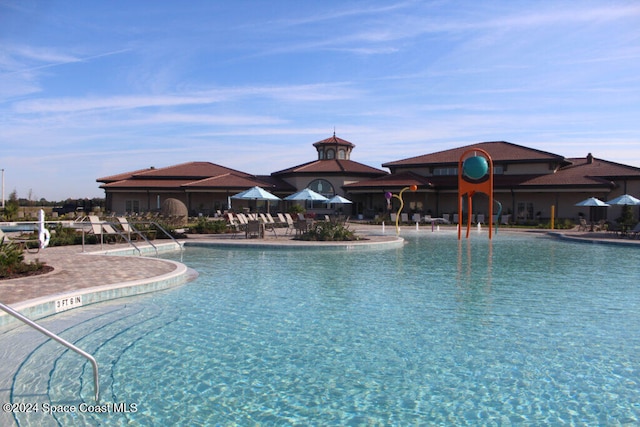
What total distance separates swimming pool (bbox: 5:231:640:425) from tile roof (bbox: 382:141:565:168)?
25641mm

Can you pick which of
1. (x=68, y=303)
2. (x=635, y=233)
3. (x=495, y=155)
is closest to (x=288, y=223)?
(x=635, y=233)

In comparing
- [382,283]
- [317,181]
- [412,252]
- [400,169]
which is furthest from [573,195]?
[382,283]

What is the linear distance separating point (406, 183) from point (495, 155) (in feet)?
23.2

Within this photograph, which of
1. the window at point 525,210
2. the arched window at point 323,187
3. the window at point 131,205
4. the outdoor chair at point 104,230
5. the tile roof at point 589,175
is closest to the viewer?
the outdoor chair at point 104,230

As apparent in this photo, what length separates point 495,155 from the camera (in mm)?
36656

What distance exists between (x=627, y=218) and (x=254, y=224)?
→ 65.5ft

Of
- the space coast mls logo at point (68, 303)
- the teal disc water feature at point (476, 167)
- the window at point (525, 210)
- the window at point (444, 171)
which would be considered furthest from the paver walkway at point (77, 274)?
the window at point (444, 171)

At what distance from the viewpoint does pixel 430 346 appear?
6.11 metres

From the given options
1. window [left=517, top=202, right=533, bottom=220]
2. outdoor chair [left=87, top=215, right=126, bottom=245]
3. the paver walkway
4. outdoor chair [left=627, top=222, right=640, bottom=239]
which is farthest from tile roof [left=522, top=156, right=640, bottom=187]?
the paver walkway

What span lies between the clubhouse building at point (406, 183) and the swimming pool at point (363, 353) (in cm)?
2417

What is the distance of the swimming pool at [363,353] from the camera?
445cm

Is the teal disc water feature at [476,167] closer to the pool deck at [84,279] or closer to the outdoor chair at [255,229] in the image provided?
the outdoor chair at [255,229]

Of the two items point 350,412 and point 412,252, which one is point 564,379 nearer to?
point 350,412

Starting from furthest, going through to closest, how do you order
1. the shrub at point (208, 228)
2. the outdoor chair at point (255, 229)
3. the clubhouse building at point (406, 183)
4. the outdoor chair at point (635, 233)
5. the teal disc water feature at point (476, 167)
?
the clubhouse building at point (406, 183) → the shrub at point (208, 228) → the outdoor chair at point (635, 233) → the teal disc water feature at point (476, 167) → the outdoor chair at point (255, 229)
